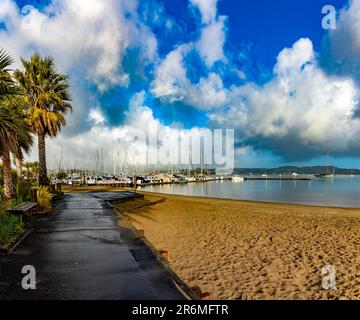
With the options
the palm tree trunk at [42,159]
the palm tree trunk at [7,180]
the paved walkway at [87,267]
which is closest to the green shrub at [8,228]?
the paved walkway at [87,267]

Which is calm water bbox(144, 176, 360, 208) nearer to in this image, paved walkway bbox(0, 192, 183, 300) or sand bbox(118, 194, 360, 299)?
sand bbox(118, 194, 360, 299)

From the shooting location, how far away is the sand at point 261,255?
353 inches

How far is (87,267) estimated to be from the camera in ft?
23.9

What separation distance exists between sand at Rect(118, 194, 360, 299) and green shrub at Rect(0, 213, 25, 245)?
531 centimetres

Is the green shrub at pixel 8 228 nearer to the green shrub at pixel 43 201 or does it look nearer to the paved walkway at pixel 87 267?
the paved walkway at pixel 87 267

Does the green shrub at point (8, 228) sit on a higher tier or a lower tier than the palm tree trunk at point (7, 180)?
lower

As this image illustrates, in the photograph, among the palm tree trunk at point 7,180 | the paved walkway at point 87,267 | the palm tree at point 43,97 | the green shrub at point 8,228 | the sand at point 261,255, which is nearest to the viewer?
the paved walkway at point 87,267

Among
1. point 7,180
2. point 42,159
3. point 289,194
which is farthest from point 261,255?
point 289,194

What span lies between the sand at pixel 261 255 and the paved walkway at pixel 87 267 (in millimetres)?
2298

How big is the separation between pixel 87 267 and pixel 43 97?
2276 cm

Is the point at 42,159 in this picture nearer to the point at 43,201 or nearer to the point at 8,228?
the point at 43,201

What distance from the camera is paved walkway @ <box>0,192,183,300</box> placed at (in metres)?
5.66
